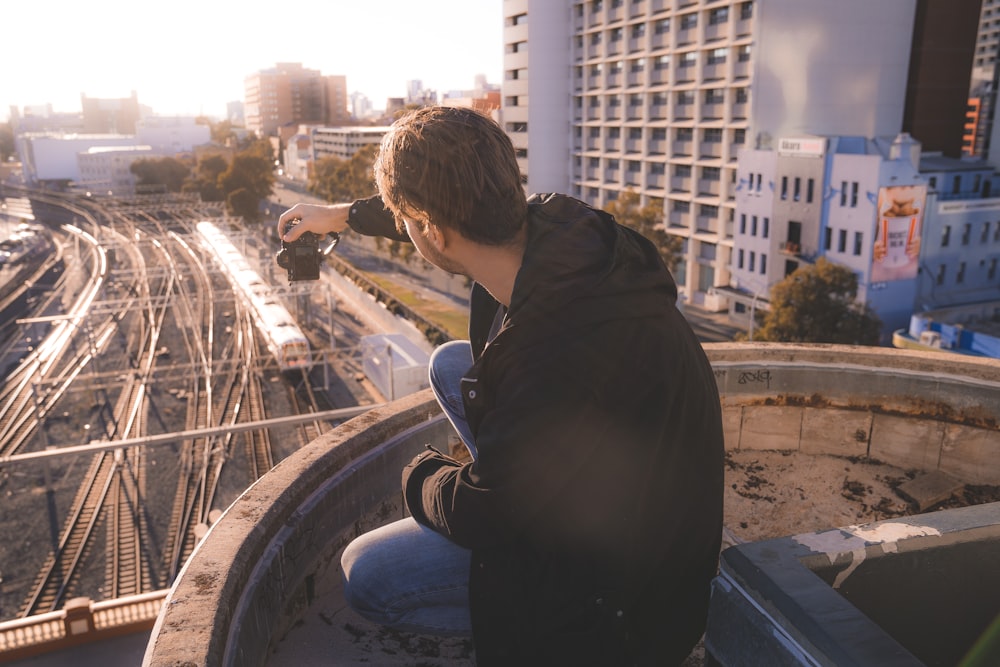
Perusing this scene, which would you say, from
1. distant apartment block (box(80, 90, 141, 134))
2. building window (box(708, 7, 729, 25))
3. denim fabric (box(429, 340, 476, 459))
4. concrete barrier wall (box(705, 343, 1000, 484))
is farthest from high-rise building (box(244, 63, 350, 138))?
denim fabric (box(429, 340, 476, 459))

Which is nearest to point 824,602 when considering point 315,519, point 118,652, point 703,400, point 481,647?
point 703,400

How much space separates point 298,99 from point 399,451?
102 m

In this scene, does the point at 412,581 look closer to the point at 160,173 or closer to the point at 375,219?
the point at 375,219

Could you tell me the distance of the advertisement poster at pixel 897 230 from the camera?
20922 mm

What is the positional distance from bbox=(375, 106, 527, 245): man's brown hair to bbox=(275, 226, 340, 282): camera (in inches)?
45.0

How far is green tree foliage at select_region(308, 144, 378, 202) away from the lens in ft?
120

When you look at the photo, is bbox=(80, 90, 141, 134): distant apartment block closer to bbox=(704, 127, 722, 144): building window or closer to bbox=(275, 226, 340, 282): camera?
bbox=(704, 127, 722, 144): building window

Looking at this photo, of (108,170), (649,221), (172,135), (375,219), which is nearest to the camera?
(375,219)

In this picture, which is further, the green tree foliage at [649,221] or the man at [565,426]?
the green tree foliage at [649,221]

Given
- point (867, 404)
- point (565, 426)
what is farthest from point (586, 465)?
point (867, 404)

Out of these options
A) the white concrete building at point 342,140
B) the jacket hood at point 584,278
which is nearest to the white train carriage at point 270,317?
the jacket hood at point 584,278

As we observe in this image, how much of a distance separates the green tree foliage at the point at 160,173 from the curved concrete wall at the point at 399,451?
205 feet

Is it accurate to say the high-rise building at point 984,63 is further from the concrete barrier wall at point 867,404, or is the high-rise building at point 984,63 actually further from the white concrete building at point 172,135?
the white concrete building at point 172,135

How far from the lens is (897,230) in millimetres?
21281
